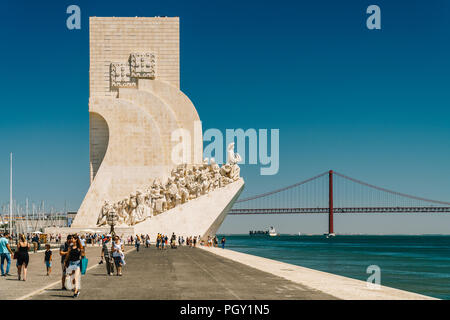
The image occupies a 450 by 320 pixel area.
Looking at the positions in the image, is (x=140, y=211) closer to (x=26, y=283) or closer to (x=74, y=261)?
(x=26, y=283)

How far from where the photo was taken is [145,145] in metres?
30.2

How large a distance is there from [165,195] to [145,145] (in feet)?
12.2

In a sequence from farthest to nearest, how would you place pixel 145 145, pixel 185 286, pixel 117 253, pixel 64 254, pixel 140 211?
pixel 145 145, pixel 140 211, pixel 117 253, pixel 185 286, pixel 64 254

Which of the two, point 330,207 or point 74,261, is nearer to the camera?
point 74,261

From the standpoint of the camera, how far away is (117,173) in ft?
98.4

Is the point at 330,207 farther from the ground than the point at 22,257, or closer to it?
closer to it

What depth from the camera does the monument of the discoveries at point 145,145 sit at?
27.4 metres

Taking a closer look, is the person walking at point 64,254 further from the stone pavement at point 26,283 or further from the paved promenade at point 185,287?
the stone pavement at point 26,283

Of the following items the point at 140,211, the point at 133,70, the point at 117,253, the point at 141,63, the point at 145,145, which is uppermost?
the point at 141,63

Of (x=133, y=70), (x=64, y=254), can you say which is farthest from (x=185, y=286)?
(x=133, y=70)

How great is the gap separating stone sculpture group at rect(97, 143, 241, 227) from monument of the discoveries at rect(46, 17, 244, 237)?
46 mm

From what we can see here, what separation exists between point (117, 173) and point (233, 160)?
5785 millimetres

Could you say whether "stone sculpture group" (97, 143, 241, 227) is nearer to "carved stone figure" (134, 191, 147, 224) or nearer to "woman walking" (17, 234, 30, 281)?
"carved stone figure" (134, 191, 147, 224)
